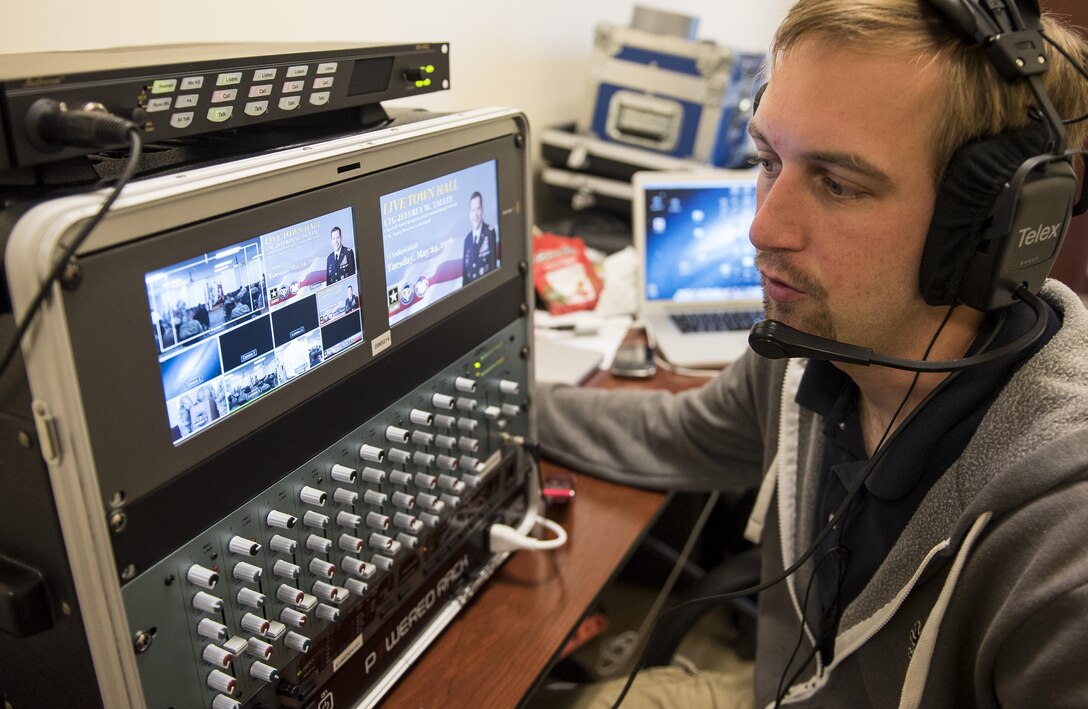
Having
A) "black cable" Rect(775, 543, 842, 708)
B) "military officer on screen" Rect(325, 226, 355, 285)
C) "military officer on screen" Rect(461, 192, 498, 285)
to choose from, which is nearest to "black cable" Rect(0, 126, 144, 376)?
"military officer on screen" Rect(325, 226, 355, 285)

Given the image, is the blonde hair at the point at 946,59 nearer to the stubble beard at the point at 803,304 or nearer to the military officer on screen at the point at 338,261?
the stubble beard at the point at 803,304

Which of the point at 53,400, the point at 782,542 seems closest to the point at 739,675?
the point at 782,542

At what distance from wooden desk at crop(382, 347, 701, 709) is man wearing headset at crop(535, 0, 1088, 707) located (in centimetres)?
25

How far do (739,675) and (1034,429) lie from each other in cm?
67

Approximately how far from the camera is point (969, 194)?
2.56 feet

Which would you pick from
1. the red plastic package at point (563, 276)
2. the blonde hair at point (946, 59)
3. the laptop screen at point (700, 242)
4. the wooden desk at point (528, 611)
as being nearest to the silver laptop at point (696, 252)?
the laptop screen at point (700, 242)

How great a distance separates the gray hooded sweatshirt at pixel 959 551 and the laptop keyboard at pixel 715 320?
604mm

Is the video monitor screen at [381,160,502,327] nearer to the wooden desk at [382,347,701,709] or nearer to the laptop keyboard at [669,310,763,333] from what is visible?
the wooden desk at [382,347,701,709]

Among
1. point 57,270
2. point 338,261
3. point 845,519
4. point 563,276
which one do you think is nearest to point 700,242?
point 563,276

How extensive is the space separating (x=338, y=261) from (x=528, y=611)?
501 millimetres

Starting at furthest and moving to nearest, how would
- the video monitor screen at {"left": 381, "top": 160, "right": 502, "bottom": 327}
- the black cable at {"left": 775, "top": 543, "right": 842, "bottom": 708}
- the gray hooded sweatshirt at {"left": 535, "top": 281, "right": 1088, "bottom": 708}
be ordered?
the black cable at {"left": 775, "top": 543, "right": 842, "bottom": 708}, the video monitor screen at {"left": 381, "top": 160, "right": 502, "bottom": 327}, the gray hooded sweatshirt at {"left": 535, "top": 281, "right": 1088, "bottom": 708}

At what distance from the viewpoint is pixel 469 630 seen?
1007 mm

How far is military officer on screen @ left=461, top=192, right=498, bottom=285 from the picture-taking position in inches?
36.8

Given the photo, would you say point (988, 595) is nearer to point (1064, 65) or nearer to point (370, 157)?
point (1064, 65)
